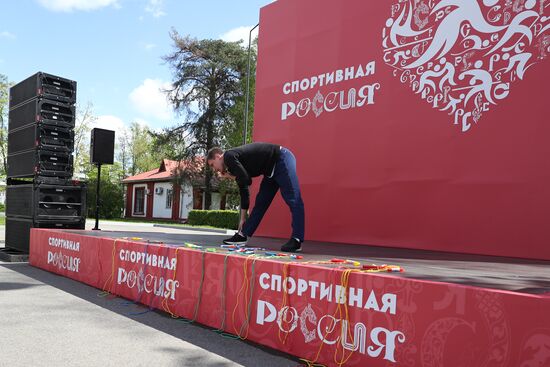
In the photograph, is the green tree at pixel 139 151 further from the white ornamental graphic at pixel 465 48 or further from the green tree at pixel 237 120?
the white ornamental graphic at pixel 465 48

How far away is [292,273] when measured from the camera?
2.61 metres

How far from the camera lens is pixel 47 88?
21.9 feet

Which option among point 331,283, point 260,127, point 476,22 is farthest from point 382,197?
point 331,283

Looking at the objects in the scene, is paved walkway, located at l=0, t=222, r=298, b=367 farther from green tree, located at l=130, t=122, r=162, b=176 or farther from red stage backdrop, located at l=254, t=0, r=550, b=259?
green tree, located at l=130, t=122, r=162, b=176

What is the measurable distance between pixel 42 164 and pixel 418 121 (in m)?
5.15

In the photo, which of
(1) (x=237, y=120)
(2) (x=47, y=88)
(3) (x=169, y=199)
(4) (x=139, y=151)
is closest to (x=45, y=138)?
(2) (x=47, y=88)

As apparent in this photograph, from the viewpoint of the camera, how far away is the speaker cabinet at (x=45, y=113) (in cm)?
657

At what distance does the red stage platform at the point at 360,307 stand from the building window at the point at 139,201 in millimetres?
27588

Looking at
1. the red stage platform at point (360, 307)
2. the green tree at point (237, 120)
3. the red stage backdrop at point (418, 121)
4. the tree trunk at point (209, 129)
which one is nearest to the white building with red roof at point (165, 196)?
the tree trunk at point (209, 129)

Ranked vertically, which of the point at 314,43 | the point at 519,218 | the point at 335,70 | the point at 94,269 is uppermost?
the point at 314,43

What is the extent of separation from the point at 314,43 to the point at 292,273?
4.57 metres

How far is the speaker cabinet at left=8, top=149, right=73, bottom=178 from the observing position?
6535 millimetres

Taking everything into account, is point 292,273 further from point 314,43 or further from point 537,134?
point 314,43

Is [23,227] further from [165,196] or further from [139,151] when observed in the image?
[139,151]
